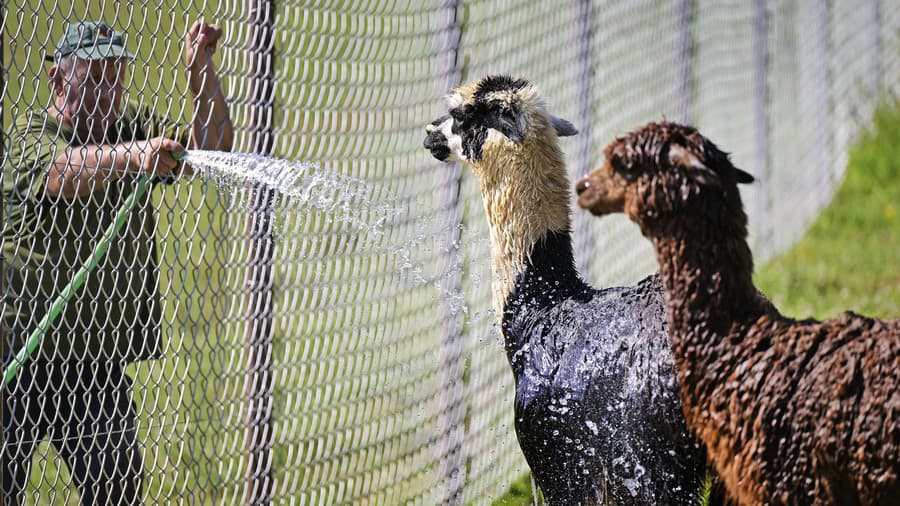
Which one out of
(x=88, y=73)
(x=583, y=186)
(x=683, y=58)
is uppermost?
(x=683, y=58)

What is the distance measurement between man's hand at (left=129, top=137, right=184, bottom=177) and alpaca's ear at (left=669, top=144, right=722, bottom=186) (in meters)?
1.71

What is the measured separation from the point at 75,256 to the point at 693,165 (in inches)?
83.6

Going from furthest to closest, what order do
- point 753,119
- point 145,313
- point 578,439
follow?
point 753,119 → point 145,313 → point 578,439

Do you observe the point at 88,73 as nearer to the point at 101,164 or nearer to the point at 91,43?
the point at 91,43

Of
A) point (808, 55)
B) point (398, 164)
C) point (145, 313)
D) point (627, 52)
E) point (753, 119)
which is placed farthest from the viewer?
point (808, 55)

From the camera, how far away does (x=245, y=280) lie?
14.3 ft

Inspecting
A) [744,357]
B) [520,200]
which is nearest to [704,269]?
[744,357]

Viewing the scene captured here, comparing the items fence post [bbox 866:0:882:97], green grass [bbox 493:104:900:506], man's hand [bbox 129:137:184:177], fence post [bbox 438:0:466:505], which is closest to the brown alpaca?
man's hand [bbox 129:137:184:177]

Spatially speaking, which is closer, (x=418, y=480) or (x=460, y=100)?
(x=460, y=100)

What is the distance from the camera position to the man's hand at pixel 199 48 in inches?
157

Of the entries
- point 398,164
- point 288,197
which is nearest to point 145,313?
point 288,197

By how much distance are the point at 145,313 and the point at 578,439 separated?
1.66m

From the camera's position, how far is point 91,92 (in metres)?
3.82

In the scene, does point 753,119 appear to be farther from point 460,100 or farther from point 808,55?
point 460,100
